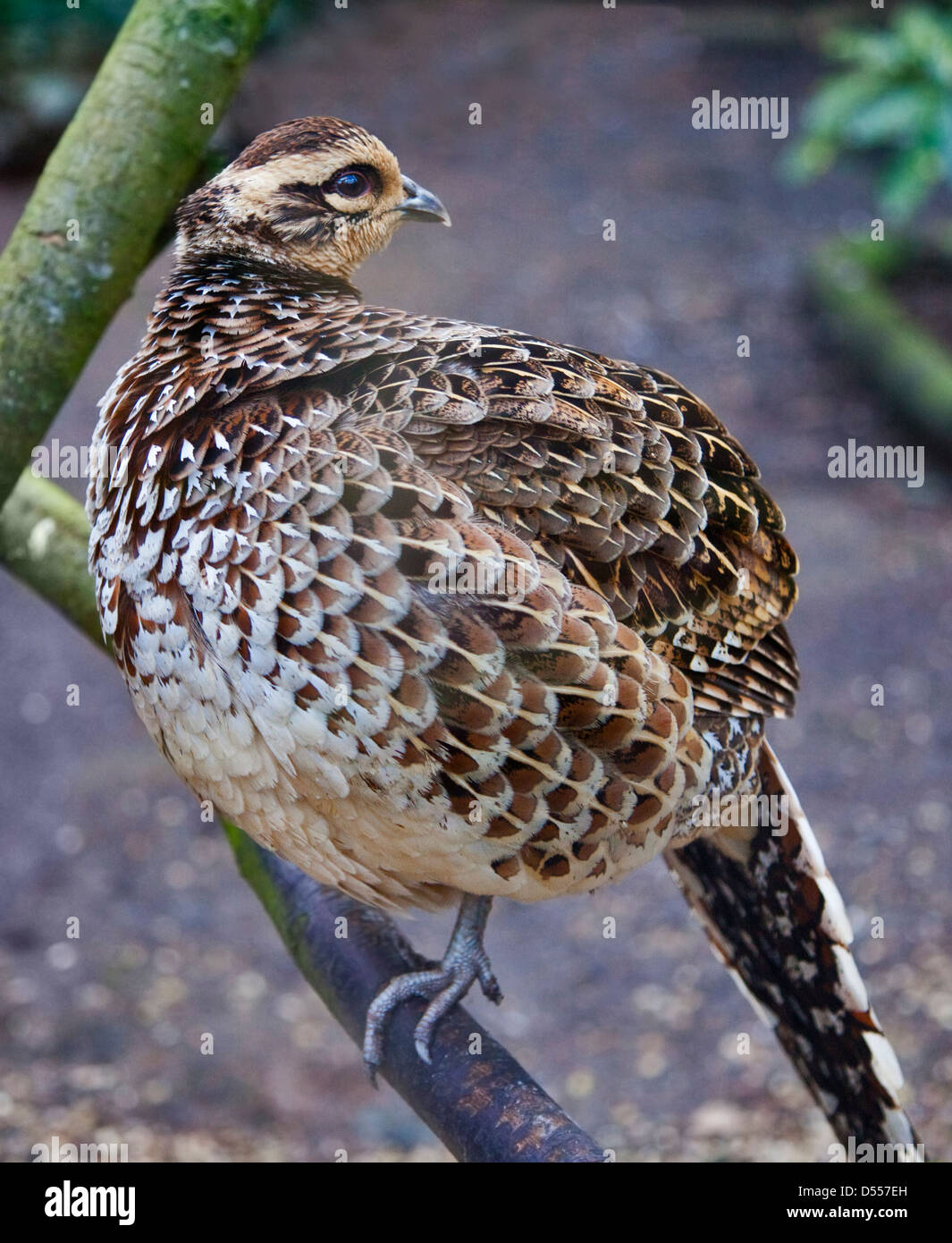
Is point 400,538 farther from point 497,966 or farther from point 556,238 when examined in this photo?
point 556,238

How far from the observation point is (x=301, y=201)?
7.34 ft

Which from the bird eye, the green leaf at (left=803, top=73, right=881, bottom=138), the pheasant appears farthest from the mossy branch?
the green leaf at (left=803, top=73, right=881, bottom=138)

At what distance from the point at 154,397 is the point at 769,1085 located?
398 centimetres

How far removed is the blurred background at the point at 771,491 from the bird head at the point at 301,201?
0.87 meters

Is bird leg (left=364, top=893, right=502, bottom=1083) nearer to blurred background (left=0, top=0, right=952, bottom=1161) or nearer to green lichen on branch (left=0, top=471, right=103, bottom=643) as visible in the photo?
green lichen on branch (left=0, top=471, right=103, bottom=643)

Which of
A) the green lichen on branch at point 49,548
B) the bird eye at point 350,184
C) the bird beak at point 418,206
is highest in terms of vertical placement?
the bird eye at point 350,184

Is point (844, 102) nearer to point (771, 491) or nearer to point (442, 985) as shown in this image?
point (771, 491)

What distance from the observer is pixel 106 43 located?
435 inches

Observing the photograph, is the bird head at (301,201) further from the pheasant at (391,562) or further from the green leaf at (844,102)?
the green leaf at (844,102)

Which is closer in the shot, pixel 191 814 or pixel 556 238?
pixel 191 814

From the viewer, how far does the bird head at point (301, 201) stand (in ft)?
7.16

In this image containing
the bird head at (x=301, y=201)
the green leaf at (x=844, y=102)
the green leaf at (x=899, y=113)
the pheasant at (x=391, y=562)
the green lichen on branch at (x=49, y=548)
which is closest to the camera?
the pheasant at (x=391, y=562)

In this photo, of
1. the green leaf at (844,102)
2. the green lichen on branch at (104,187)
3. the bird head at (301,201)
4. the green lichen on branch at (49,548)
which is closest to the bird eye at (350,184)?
the bird head at (301,201)
